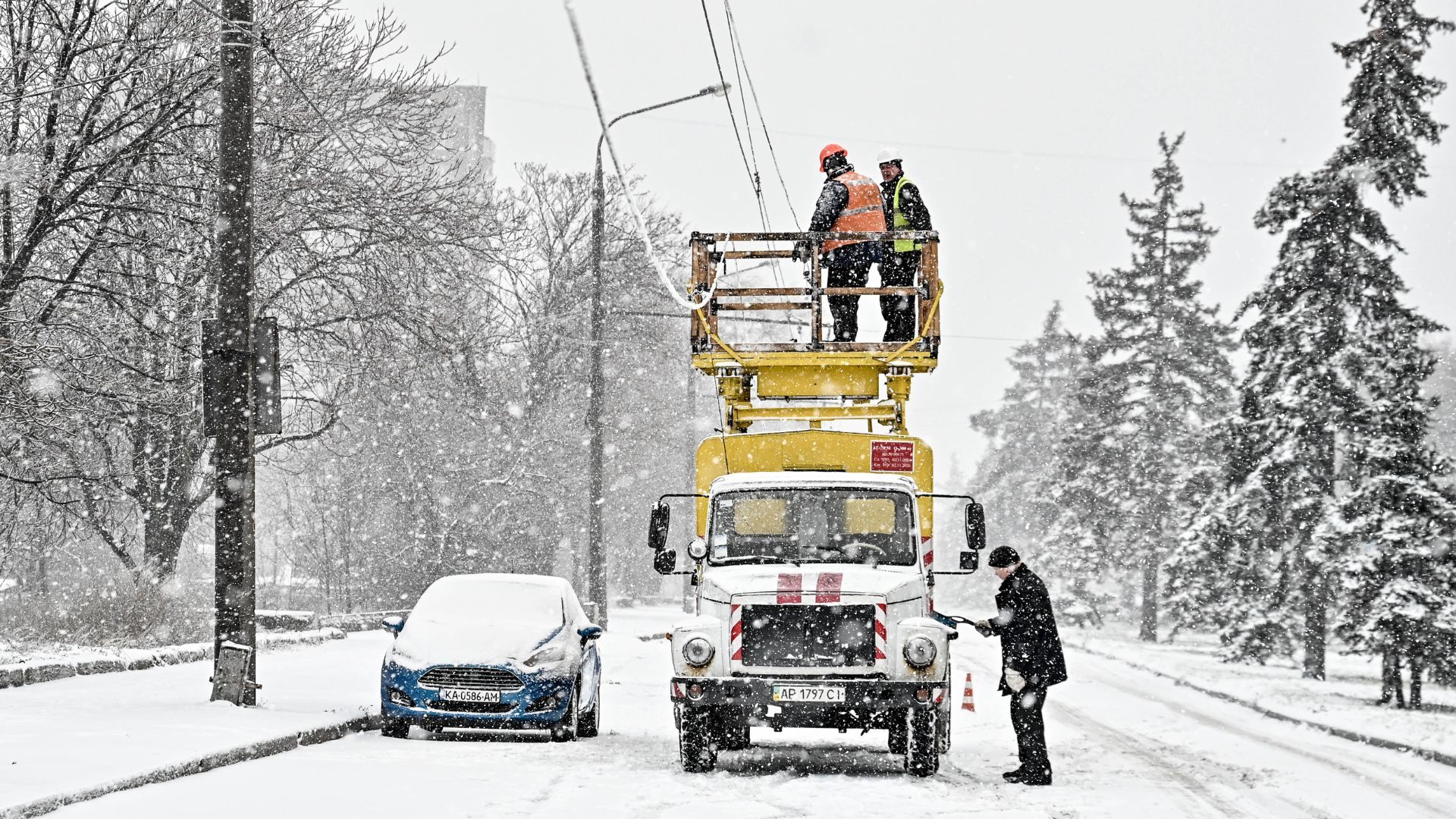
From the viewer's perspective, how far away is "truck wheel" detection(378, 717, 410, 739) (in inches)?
529

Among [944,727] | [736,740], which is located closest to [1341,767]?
[944,727]

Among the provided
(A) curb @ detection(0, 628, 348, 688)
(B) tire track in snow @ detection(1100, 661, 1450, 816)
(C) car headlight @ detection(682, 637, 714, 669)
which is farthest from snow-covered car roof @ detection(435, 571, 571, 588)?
(B) tire track in snow @ detection(1100, 661, 1450, 816)

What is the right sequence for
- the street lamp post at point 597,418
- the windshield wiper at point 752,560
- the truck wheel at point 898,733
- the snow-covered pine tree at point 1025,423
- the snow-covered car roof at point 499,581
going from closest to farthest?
the truck wheel at point 898,733
the windshield wiper at point 752,560
the snow-covered car roof at point 499,581
the street lamp post at point 597,418
the snow-covered pine tree at point 1025,423

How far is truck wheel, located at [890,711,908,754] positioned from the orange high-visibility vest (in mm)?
5042

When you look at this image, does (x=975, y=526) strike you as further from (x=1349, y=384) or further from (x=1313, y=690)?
(x=1313, y=690)

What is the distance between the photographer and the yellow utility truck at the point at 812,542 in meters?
11.5

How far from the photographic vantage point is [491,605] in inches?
575

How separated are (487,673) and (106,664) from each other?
620cm

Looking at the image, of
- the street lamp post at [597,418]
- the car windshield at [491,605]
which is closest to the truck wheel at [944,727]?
the car windshield at [491,605]

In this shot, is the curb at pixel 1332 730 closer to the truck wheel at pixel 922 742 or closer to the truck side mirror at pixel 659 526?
the truck wheel at pixel 922 742

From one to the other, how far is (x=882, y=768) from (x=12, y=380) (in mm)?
9614

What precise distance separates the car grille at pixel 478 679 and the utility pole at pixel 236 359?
75.9 inches

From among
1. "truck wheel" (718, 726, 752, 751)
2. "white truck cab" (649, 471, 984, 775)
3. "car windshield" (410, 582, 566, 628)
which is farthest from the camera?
"car windshield" (410, 582, 566, 628)

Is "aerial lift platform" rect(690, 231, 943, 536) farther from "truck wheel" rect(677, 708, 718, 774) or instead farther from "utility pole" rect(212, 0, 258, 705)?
"utility pole" rect(212, 0, 258, 705)
